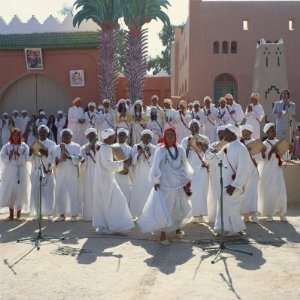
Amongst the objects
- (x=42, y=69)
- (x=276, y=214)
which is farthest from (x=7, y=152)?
(x=42, y=69)

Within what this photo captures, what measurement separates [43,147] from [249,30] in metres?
17.9

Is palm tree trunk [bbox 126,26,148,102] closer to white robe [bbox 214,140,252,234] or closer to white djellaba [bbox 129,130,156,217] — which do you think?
white djellaba [bbox 129,130,156,217]

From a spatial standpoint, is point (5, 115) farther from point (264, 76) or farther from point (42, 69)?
point (264, 76)

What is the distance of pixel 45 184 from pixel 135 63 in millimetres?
12172

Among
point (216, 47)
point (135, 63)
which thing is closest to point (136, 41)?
point (135, 63)

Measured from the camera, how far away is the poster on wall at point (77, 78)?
21.4 meters

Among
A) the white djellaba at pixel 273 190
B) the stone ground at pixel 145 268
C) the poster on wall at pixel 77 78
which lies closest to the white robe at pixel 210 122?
the white djellaba at pixel 273 190

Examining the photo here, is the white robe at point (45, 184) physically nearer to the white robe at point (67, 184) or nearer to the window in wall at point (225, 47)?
the white robe at point (67, 184)

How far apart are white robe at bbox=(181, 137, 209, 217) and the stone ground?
70cm

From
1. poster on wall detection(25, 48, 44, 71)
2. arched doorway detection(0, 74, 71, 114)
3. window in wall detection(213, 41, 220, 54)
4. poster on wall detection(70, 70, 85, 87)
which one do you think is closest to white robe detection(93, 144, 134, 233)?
poster on wall detection(70, 70, 85, 87)

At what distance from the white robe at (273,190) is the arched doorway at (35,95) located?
1359 centimetres

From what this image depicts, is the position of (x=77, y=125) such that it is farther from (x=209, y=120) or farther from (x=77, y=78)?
(x=77, y=78)

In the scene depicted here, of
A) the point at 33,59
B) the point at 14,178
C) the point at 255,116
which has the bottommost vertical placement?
the point at 14,178

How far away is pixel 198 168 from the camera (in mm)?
9234
